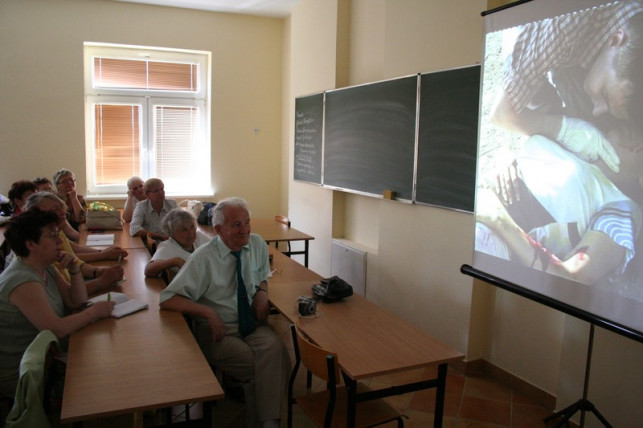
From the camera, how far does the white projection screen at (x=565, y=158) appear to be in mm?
2016

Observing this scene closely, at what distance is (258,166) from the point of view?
7.55 meters

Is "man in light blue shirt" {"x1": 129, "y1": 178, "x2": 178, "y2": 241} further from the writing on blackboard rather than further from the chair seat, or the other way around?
the chair seat

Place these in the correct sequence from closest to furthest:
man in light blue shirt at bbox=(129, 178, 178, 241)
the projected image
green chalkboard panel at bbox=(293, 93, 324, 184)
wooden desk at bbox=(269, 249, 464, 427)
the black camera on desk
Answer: the projected image
wooden desk at bbox=(269, 249, 464, 427)
the black camera on desk
man in light blue shirt at bbox=(129, 178, 178, 241)
green chalkboard panel at bbox=(293, 93, 324, 184)

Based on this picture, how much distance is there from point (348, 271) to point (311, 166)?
1.43m

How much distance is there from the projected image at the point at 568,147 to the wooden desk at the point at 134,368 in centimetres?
165

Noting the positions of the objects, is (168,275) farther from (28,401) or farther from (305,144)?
(305,144)

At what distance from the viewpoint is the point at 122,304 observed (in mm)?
2674

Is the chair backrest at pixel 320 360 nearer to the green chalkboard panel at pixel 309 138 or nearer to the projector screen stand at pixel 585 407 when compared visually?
the projector screen stand at pixel 585 407

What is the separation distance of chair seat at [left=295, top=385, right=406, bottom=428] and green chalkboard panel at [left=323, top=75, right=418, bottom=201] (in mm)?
2055

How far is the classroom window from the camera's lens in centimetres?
686

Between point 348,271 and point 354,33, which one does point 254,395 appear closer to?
point 348,271

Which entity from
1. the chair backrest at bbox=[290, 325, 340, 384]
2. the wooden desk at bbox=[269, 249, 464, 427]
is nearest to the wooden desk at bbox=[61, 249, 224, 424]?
the chair backrest at bbox=[290, 325, 340, 384]

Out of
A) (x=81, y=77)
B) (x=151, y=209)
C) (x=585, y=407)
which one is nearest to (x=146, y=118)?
(x=81, y=77)

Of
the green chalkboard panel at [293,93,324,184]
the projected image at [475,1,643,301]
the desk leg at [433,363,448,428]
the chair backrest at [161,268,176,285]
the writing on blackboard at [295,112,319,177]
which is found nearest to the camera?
the projected image at [475,1,643,301]
